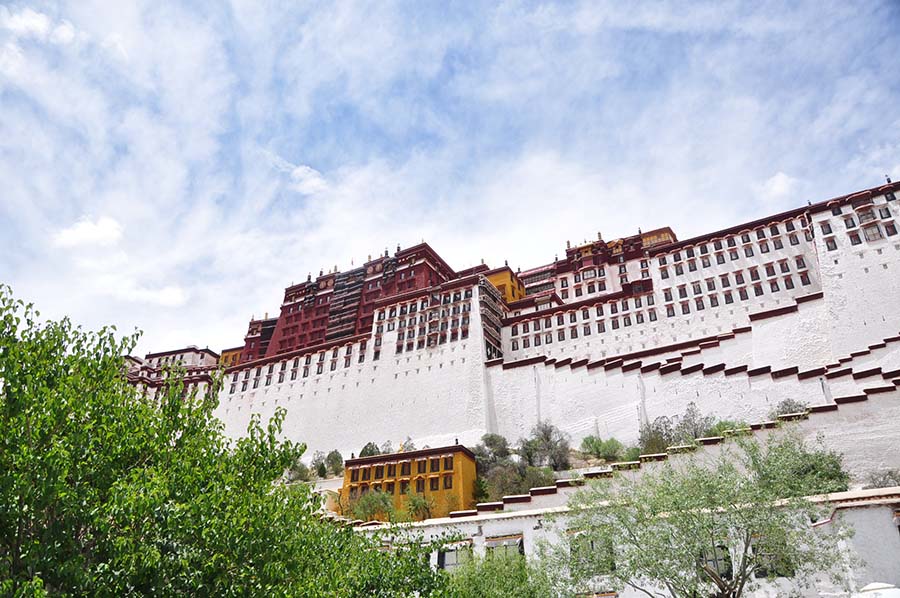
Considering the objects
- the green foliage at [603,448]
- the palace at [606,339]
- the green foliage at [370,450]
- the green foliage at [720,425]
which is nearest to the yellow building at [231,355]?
the palace at [606,339]

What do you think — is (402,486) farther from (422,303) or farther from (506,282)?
(506,282)

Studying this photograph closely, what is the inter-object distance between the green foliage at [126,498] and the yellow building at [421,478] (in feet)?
65.1

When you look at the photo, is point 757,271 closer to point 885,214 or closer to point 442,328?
point 885,214

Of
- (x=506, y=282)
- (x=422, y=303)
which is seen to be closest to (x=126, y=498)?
(x=422, y=303)

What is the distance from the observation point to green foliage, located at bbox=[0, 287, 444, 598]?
29.8 feet

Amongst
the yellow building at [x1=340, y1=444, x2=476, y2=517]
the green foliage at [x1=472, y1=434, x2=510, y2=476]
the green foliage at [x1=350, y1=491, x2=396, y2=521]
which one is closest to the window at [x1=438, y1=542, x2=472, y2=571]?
the green foliage at [x1=350, y1=491, x2=396, y2=521]

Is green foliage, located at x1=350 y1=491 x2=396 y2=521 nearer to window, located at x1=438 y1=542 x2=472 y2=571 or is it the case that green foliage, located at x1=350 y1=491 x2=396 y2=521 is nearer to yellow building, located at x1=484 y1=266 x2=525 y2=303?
window, located at x1=438 y1=542 x2=472 y2=571

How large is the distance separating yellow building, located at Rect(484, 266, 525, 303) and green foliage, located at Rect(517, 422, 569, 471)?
20894 mm

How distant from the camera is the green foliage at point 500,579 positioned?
15164 mm

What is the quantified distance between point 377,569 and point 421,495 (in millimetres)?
19996

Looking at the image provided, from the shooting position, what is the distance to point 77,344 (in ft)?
42.1

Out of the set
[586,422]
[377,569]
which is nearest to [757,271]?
[586,422]

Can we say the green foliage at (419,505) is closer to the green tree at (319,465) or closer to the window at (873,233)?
the green tree at (319,465)

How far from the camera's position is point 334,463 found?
44.8 meters
